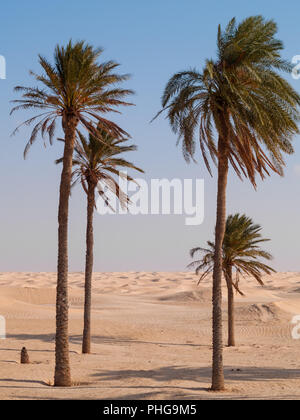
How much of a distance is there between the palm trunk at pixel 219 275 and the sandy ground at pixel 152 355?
1.93 feet

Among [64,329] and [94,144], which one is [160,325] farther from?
[64,329]

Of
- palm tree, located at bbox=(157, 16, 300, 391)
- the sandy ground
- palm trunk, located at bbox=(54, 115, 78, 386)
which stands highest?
palm tree, located at bbox=(157, 16, 300, 391)

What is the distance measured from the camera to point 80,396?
528 inches

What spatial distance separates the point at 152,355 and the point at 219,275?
9689 mm

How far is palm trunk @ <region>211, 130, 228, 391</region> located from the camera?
15477 millimetres

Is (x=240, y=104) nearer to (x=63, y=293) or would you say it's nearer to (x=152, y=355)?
(x=63, y=293)

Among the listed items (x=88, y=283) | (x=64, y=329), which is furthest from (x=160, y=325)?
(x=64, y=329)

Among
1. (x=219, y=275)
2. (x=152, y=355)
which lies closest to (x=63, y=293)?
(x=219, y=275)

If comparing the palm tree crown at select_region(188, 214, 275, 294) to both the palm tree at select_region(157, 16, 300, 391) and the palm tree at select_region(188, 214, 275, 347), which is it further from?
the palm tree at select_region(157, 16, 300, 391)

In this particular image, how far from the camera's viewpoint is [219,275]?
52.2 feet

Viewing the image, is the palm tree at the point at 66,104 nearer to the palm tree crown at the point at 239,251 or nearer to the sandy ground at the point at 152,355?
the sandy ground at the point at 152,355

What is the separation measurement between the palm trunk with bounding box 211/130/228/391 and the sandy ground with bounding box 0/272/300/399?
0.59m

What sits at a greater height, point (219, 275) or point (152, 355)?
point (219, 275)

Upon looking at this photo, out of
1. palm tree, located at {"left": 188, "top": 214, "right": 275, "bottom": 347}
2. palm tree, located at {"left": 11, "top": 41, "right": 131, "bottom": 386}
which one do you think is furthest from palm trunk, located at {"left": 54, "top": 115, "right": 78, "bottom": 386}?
palm tree, located at {"left": 188, "top": 214, "right": 275, "bottom": 347}
